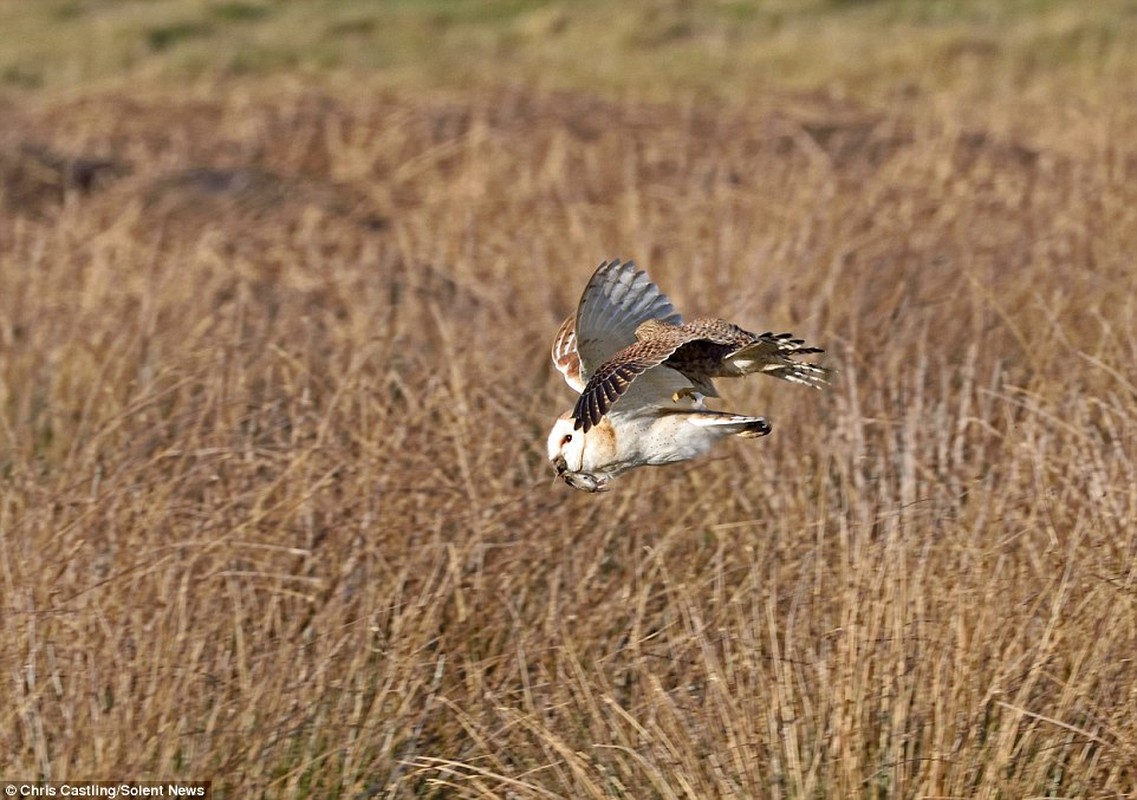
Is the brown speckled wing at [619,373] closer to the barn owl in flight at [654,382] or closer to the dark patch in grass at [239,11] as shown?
the barn owl in flight at [654,382]

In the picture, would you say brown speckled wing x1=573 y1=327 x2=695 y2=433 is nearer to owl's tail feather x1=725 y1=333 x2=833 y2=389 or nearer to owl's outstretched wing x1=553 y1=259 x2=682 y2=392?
owl's tail feather x1=725 y1=333 x2=833 y2=389

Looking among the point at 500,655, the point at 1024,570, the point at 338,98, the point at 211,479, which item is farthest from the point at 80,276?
the point at 338,98

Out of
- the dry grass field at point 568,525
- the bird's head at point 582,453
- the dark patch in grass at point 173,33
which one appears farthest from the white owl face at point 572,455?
the dark patch in grass at point 173,33

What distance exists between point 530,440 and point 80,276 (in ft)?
9.50

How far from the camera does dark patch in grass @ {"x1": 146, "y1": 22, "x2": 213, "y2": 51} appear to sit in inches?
599

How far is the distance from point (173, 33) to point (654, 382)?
44.2 feet

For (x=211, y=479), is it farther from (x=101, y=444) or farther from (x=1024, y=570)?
(x=1024, y=570)

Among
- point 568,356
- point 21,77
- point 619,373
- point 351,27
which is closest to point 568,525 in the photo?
point 568,356

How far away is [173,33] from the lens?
15570 mm

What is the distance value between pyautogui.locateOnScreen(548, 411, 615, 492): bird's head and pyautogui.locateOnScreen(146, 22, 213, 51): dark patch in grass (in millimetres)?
12884

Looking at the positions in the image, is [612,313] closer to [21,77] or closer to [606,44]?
[21,77]

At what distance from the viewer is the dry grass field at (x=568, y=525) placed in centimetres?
303

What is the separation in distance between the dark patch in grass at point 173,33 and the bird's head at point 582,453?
1288cm

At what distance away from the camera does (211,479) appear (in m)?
3.81
